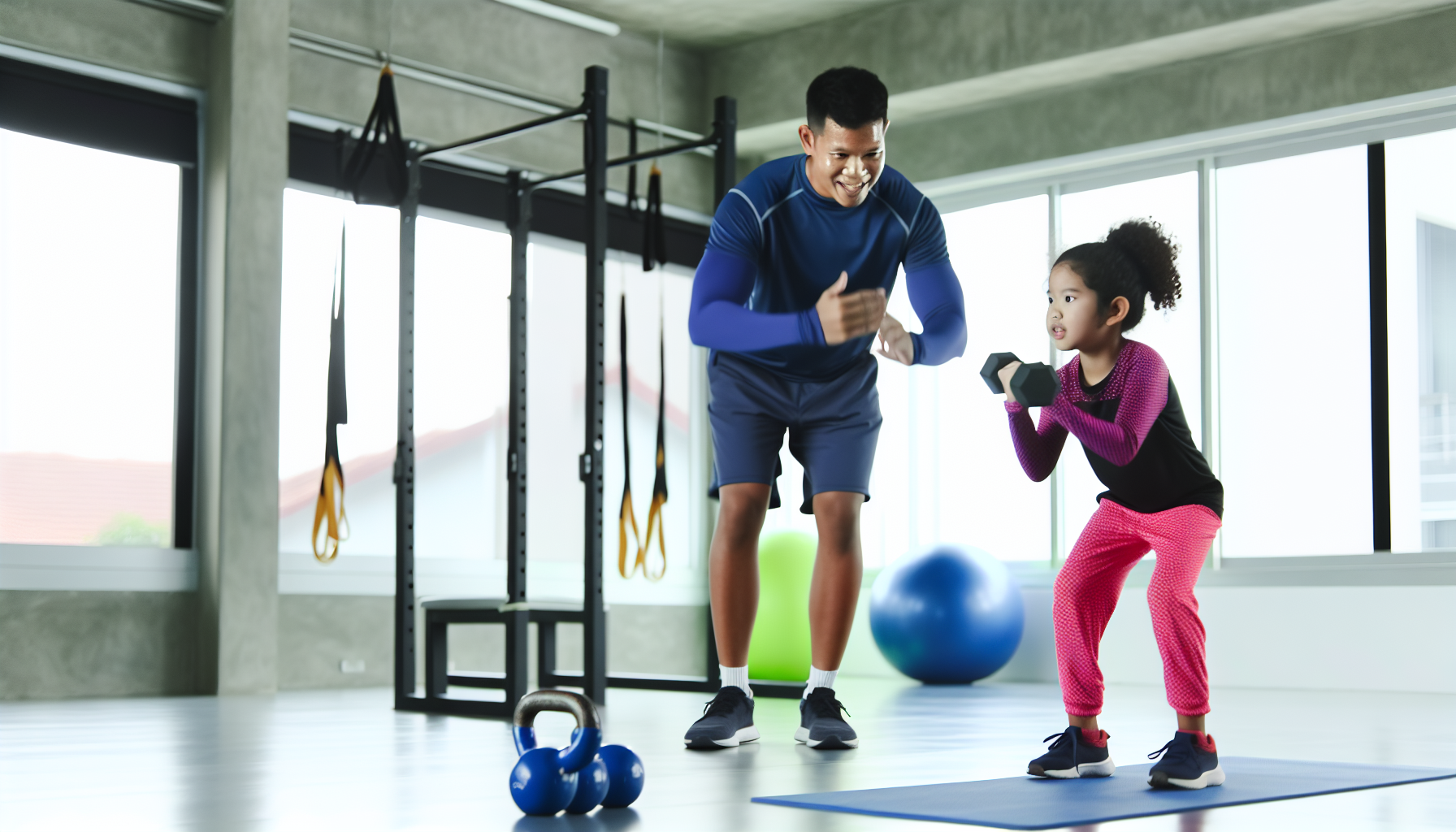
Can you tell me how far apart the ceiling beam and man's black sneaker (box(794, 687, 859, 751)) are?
3.90 metres

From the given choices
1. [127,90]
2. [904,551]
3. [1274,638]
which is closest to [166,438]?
[127,90]

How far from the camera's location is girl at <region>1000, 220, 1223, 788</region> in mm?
2135

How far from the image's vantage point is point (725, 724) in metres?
2.79

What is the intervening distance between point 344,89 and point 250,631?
222cm

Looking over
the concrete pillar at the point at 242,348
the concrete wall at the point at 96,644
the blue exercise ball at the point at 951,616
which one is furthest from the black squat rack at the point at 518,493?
the blue exercise ball at the point at 951,616

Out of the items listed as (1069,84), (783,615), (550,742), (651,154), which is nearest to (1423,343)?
(1069,84)

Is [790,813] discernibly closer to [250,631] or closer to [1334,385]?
[250,631]

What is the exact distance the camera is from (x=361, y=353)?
19.0 feet

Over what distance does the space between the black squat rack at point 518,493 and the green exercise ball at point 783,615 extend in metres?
1.52

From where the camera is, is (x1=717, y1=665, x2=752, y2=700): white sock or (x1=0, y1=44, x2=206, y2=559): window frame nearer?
(x1=717, y1=665, x2=752, y2=700): white sock

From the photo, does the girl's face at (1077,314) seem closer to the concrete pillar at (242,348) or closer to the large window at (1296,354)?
the concrete pillar at (242,348)

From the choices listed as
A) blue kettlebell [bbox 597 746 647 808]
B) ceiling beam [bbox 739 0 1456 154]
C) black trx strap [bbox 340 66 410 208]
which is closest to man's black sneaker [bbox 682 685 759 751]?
blue kettlebell [bbox 597 746 647 808]

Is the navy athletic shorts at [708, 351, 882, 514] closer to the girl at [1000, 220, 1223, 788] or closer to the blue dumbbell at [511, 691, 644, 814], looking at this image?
the girl at [1000, 220, 1223, 788]

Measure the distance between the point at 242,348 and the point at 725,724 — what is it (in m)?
2.99
